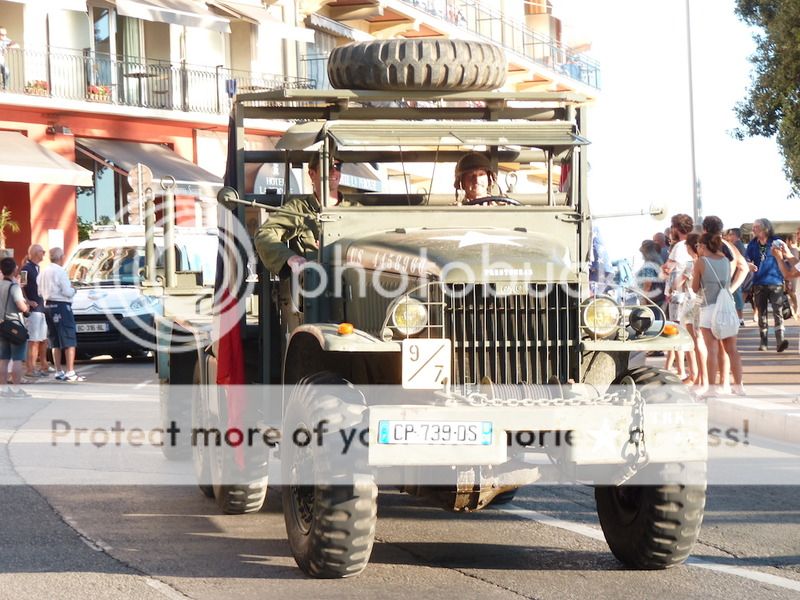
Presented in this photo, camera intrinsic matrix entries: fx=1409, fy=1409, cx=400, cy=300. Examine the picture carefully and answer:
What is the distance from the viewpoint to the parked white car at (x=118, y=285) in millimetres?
21188

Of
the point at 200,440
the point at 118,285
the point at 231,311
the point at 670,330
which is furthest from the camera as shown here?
the point at 118,285

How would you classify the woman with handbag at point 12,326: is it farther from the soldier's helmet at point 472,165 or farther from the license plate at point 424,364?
the license plate at point 424,364

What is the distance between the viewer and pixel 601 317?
22.2ft

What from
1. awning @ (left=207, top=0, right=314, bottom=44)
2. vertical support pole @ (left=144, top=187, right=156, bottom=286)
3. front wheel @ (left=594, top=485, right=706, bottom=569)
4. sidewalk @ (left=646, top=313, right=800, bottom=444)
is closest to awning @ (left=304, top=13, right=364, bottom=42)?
awning @ (left=207, top=0, right=314, bottom=44)

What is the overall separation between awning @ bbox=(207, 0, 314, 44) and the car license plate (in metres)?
28.9

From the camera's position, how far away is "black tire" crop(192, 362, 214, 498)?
9016 mm

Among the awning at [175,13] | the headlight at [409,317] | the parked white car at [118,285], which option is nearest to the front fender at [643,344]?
the headlight at [409,317]

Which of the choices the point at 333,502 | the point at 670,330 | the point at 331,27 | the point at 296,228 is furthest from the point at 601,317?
the point at 331,27

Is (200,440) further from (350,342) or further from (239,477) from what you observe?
(350,342)

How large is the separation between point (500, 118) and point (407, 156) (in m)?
0.90

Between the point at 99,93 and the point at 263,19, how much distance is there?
4.90m

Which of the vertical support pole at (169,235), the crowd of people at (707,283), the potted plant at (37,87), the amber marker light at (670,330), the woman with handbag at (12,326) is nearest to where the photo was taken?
the amber marker light at (670,330)

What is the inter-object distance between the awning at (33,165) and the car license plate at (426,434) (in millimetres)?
22913

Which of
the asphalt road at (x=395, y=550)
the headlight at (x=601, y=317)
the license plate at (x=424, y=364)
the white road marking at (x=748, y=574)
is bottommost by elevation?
the white road marking at (x=748, y=574)
